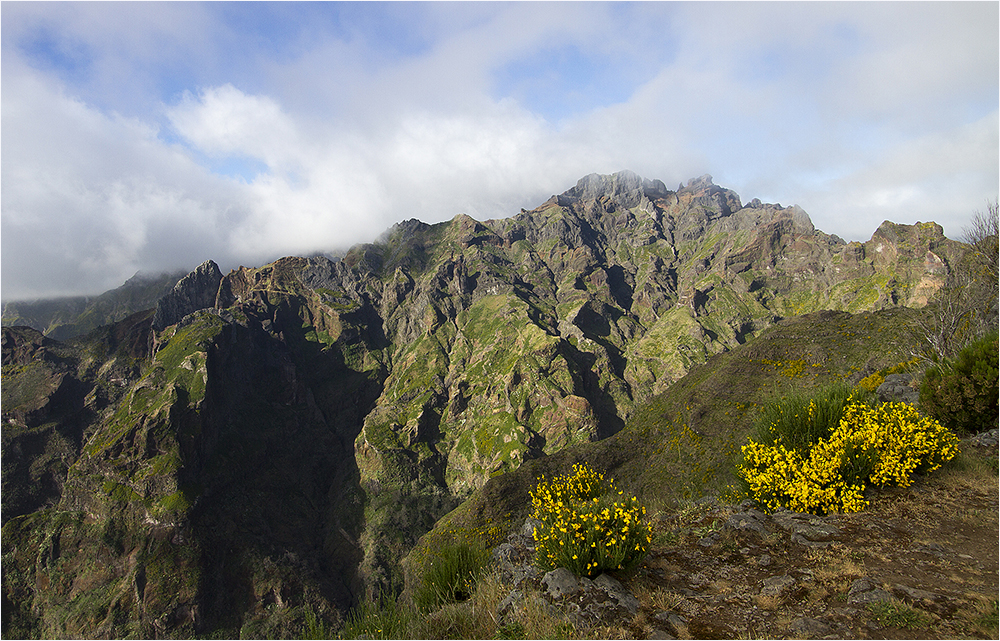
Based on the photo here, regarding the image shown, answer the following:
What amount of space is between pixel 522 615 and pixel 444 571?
2.37 meters

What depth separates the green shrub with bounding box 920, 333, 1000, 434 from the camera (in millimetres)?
12719

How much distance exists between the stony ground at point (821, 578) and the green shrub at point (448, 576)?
4.74 ft

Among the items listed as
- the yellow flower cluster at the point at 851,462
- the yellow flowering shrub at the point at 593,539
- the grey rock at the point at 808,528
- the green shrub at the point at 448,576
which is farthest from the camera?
the yellow flower cluster at the point at 851,462

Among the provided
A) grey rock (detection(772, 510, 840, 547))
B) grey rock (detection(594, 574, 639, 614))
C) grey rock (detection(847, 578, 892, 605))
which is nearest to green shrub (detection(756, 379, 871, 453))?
grey rock (detection(772, 510, 840, 547))

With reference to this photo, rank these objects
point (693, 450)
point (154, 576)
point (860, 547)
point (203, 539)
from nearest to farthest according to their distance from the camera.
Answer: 1. point (860, 547)
2. point (693, 450)
3. point (154, 576)
4. point (203, 539)

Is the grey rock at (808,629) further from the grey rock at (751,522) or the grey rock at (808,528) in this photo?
the grey rock at (751,522)

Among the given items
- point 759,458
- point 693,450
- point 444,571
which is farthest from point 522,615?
point 693,450

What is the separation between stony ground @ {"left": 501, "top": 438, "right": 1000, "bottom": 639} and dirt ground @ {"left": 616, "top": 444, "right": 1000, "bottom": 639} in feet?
0.07

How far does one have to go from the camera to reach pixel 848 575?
7301mm

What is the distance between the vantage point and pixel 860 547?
27.2 ft

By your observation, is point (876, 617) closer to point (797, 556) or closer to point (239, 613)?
point (797, 556)

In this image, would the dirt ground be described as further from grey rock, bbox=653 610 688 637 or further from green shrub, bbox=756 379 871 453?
green shrub, bbox=756 379 871 453

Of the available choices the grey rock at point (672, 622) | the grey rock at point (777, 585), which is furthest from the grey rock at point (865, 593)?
the grey rock at point (672, 622)

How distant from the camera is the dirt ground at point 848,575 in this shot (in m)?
6.02
